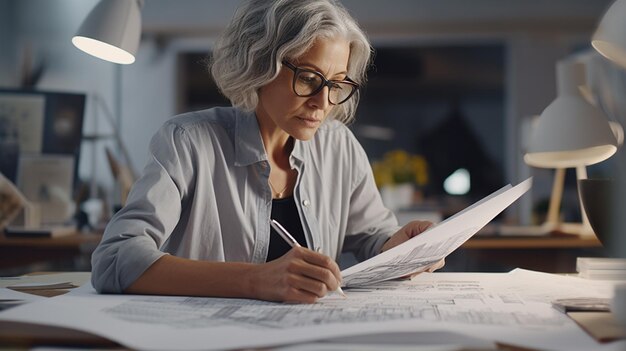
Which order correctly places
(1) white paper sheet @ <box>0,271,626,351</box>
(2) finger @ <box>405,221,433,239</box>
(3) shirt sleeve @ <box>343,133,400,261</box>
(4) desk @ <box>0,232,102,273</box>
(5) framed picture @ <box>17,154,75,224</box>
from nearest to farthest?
1. (1) white paper sheet @ <box>0,271,626,351</box>
2. (2) finger @ <box>405,221,433,239</box>
3. (3) shirt sleeve @ <box>343,133,400,261</box>
4. (4) desk @ <box>0,232,102,273</box>
5. (5) framed picture @ <box>17,154,75,224</box>

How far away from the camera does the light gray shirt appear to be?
128cm

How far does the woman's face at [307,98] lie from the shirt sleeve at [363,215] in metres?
0.30

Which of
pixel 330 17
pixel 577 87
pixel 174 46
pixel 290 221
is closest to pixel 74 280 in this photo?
pixel 290 221

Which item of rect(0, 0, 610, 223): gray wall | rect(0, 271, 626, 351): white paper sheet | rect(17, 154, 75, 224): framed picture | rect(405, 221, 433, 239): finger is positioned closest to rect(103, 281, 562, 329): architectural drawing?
rect(0, 271, 626, 351): white paper sheet

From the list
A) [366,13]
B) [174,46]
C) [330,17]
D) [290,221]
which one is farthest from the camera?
[174,46]

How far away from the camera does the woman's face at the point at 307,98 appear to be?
1.53 m

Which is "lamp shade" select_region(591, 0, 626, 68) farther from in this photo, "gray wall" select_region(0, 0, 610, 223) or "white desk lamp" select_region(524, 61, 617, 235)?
"gray wall" select_region(0, 0, 610, 223)

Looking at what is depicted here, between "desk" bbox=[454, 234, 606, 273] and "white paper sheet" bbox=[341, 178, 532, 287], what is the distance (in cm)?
170

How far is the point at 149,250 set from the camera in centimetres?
122

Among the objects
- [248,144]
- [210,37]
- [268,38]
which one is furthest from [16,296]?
[210,37]

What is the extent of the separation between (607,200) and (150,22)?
Answer: 259 inches

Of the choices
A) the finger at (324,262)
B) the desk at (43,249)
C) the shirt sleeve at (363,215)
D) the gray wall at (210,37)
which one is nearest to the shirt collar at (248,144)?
the shirt sleeve at (363,215)

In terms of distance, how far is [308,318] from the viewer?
3.14 feet

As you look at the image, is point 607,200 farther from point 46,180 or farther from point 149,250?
point 46,180
